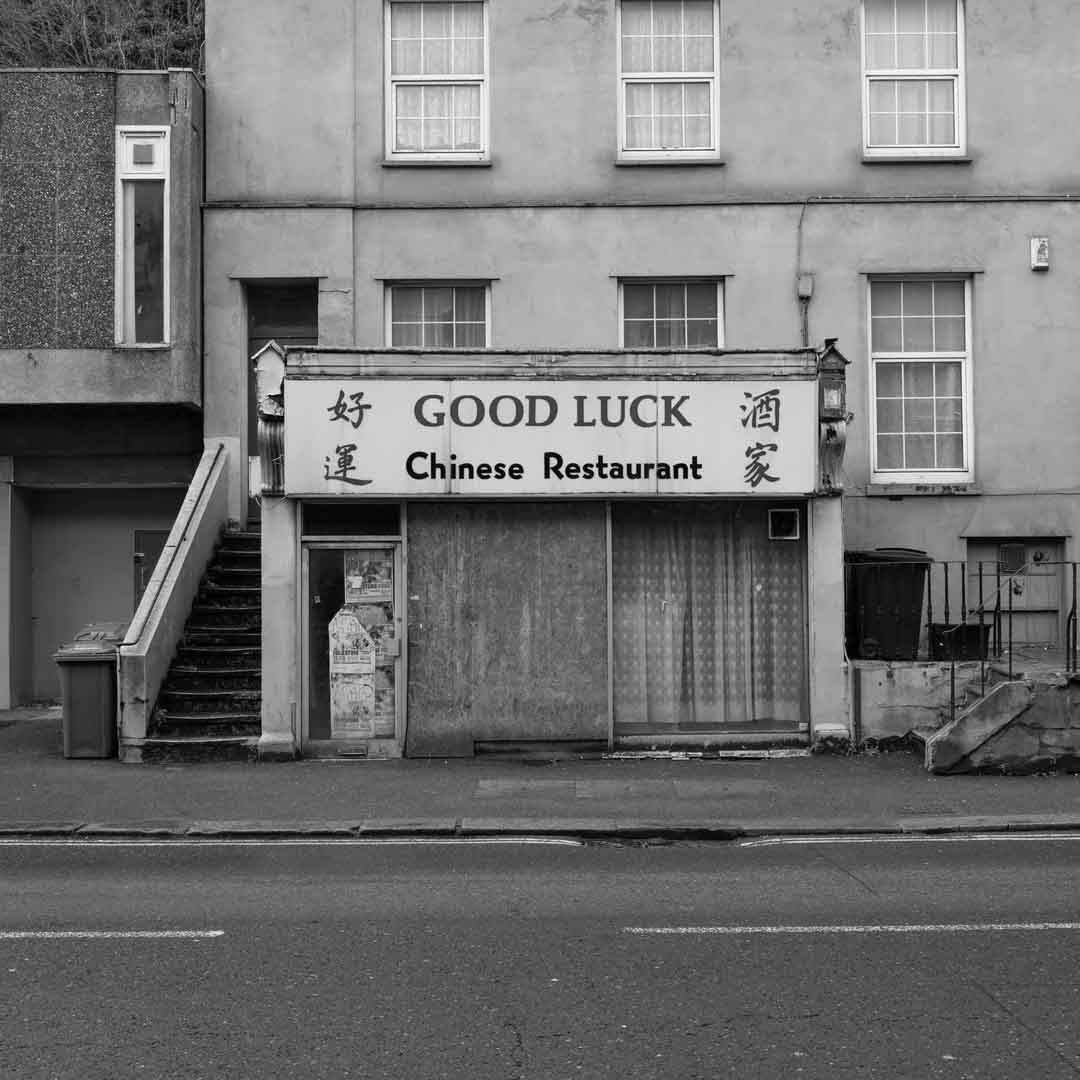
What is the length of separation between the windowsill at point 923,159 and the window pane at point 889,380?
2342 mm

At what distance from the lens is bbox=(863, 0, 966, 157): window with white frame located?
56.6 ft

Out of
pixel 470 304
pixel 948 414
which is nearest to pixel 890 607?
pixel 948 414

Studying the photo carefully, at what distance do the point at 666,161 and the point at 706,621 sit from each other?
5.60 metres

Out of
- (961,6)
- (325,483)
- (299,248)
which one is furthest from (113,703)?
(961,6)

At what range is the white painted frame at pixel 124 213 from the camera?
54.5ft

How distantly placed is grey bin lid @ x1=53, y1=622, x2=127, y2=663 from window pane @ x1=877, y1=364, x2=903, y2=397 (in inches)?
352

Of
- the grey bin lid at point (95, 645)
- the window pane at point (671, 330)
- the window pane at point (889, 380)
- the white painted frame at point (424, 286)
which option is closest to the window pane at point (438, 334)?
the white painted frame at point (424, 286)

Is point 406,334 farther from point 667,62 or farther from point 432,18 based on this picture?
point 667,62

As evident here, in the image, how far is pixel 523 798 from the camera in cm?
1237

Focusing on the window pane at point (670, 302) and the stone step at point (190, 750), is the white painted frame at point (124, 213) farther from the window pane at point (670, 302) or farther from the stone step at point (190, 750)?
the window pane at point (670, 302)

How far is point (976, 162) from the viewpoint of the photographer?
17.1 meters

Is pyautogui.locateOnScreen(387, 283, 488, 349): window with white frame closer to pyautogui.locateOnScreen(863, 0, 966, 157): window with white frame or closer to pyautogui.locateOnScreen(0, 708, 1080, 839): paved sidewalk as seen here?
pyautogui.locateOnScreen(863, 0, 966, 157): window with white frame

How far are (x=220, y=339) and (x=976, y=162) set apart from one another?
9.02 metres

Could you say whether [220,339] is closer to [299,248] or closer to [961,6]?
[299,248]
